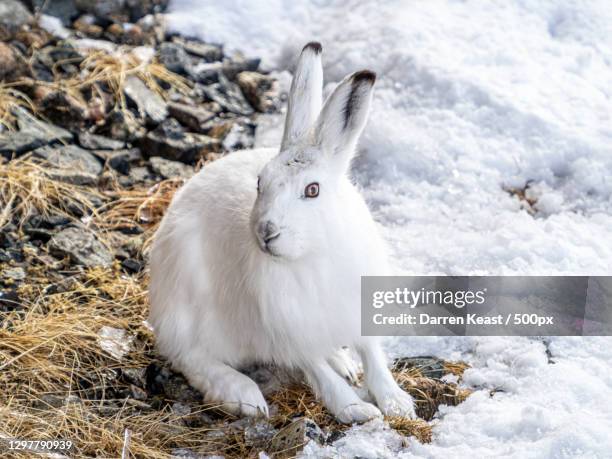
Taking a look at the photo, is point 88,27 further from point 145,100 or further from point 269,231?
point 269,231

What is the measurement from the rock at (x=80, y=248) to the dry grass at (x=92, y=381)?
0.31 ft

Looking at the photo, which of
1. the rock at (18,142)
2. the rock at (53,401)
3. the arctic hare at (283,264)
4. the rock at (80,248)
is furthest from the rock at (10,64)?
the rock at (53,401)

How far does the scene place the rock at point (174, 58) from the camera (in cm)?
636

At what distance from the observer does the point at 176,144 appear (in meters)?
5.50

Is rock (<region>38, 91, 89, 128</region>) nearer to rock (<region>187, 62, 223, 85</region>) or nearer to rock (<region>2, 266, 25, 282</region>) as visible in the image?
rock (<region>187, 62, 223, 85</region>)

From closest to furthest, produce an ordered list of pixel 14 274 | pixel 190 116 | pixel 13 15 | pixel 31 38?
pixel 14 274, pixel 190 116, pixel 31 38, pixel 13 15

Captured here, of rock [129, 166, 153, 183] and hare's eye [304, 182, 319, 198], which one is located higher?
hare's eye [304, 182, 319, 198]

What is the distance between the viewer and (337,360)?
3896mm

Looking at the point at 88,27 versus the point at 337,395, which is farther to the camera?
the point at 88,27

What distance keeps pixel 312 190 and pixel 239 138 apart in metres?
2.69

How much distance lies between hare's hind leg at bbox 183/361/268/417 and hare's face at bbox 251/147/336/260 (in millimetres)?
821

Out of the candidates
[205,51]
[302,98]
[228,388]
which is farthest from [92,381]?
[205,51]

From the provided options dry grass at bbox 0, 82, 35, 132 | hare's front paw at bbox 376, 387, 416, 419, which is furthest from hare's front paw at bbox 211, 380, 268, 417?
dry grass at bbox 0, 82, 35, 132

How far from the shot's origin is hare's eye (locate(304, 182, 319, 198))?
3100 millimetres
